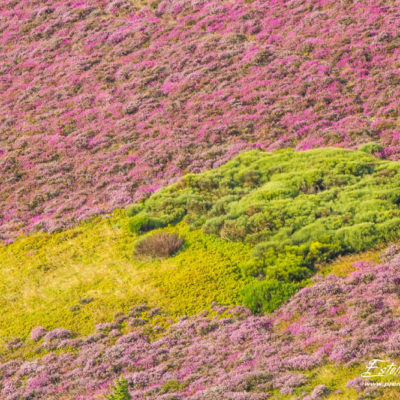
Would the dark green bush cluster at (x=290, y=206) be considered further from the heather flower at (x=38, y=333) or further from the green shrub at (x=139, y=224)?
the heather flower at (x=38, y=333)

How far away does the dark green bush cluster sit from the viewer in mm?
15781

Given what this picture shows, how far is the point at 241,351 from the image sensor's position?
1252cm

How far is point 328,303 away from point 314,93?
18.6 metres

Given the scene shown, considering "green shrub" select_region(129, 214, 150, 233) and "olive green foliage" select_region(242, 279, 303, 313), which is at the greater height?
"green shrub" select_region(129, 214, 150, 233)

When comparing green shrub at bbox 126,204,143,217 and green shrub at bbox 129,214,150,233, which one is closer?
green shrub at bbox 129,214,150,233

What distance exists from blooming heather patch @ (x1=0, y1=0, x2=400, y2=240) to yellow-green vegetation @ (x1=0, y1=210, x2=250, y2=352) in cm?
277

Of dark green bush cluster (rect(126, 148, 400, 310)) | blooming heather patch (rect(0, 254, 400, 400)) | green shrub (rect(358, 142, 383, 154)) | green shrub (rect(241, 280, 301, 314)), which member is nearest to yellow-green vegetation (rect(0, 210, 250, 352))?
green shrub (rect(241, 280, 301, 314))

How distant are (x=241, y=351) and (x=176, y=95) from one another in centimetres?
2309

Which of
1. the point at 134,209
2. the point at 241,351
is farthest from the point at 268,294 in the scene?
the point at 134,209

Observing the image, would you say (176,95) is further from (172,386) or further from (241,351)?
(172,386)

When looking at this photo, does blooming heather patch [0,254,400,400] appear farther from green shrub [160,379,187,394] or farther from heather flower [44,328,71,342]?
heather flower [44,328,71,342]

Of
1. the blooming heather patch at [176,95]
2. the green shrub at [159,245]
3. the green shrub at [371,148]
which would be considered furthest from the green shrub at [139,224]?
the green shrub at [371,148]

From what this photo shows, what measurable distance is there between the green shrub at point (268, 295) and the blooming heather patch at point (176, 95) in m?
10.9

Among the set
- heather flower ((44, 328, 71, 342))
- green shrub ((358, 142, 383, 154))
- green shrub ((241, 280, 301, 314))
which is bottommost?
green shrub ((241, 280, 301, 314))
